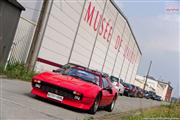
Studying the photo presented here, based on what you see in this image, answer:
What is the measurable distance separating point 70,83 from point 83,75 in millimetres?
1446

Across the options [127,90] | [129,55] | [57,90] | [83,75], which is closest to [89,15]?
[127,90]

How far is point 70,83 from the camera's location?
13242 millimetres

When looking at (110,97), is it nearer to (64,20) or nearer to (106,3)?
(64,20)

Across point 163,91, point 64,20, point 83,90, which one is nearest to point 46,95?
point 83,90

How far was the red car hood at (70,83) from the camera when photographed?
42.7ft

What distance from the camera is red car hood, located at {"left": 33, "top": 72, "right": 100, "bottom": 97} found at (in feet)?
42.7

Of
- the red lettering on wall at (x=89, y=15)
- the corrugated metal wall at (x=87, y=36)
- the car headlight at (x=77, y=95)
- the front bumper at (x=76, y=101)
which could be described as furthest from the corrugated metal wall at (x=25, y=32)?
the car headlight at (x=77, y=95)

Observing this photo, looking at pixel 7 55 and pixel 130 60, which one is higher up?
pixel 130 60

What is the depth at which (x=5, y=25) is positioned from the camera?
20844 millimetres

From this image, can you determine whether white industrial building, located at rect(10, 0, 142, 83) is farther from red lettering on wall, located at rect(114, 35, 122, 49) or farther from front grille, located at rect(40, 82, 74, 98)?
front grille, located at rect(40, 82, 74, 98)

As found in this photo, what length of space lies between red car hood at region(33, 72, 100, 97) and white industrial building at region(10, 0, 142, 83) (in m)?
12.3

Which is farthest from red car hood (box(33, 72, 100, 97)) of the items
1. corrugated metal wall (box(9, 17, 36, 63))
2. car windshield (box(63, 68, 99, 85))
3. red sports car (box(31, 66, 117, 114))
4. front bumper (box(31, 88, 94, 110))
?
corrugated metal wall (box(9, 17, 36, 63))

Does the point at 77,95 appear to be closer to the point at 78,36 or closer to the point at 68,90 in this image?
the point at 68,90

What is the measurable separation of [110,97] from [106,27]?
109 ft
